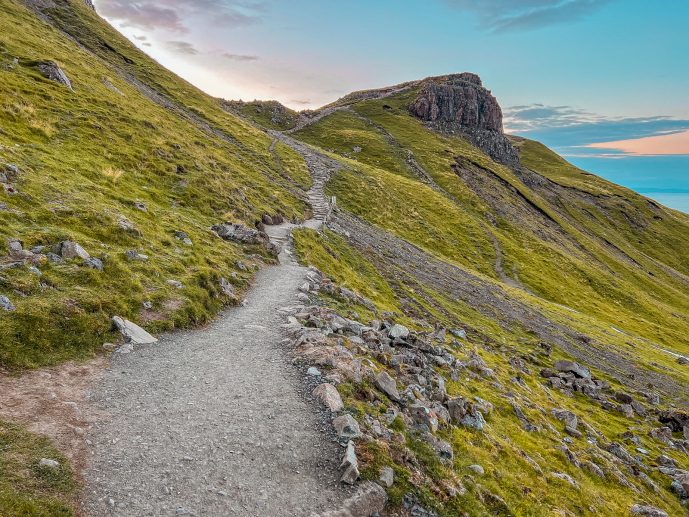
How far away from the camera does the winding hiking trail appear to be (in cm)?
880

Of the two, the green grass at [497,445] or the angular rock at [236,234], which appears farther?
the angular rock at [236,234]

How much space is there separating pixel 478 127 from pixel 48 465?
19740 centimetres

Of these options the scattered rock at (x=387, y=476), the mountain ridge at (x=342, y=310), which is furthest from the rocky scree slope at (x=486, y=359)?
the mountain ridge at (x=342, y=310)

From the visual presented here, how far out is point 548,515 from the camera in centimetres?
1431

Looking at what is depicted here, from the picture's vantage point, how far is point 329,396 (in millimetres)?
12969

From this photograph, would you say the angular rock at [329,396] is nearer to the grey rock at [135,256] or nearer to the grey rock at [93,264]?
the grey rock at [93,264]

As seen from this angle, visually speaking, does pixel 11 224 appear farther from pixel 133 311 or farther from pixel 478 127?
pixel 478 127

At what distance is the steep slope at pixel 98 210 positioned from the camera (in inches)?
558

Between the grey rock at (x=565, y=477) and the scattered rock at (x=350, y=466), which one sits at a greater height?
the scattered rock at (x=350, y=466)

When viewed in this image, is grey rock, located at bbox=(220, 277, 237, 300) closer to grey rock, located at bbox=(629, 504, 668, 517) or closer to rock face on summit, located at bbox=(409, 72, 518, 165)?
grey rock, located at bbox=(629, 504, 668, 517)

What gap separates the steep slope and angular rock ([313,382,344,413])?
7635 millimetres

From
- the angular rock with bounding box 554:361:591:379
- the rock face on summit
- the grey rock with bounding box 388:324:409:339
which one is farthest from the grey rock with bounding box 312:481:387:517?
the rock face on summit

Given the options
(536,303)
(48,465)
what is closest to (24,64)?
(48,465)

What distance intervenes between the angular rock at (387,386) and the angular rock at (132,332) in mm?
8766
